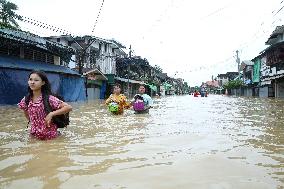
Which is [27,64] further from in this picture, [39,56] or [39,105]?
[39,105]

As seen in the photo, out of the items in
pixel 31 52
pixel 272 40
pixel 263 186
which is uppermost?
pixel 272 40

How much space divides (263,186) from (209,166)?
901mm

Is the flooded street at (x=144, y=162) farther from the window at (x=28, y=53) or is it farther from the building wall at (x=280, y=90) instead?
the building wall at (x=280, y=90)

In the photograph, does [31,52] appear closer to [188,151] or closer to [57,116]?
[57,116]

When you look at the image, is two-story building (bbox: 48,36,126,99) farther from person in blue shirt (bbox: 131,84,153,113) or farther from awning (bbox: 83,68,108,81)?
person in blue shirt (bbox: 131,84,153,113)

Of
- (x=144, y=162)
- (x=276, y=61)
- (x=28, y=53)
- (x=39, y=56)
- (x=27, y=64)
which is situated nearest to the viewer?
(x=144, y=162)

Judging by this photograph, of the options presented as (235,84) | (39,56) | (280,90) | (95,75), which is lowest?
(280,90)

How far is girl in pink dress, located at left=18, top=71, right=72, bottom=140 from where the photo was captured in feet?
19.1

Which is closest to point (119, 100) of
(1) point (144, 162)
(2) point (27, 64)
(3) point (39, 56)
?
(1) point (144, 162)

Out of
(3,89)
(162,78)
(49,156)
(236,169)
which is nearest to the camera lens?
(236,169)

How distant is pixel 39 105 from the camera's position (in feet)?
19.3

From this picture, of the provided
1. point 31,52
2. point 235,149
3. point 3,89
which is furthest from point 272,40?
point 235,149

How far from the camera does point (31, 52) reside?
82.9ft

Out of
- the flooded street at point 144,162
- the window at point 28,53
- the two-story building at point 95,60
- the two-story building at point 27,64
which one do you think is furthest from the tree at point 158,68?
the flooded street at point 144,162
